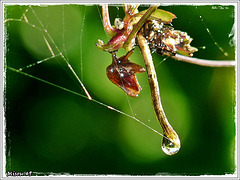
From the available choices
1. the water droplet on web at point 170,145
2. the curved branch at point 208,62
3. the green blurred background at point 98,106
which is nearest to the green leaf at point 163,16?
the curved branch at point 208,62

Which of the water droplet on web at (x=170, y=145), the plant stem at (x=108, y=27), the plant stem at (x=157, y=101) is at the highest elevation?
the plant stem at (x=108, y=27)

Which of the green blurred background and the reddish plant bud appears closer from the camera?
the reddish plant bud

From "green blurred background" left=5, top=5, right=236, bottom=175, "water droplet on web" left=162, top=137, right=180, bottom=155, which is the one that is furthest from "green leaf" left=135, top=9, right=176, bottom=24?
"green blurred background" left=5, top=5, right=236, bottom=175

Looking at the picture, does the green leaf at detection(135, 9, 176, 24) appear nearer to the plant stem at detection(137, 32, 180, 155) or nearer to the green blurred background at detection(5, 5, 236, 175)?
the plant stem at detection(137, 32, 180, 155)

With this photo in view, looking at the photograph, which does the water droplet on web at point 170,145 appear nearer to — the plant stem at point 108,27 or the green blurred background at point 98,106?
the plant stem at point 108,27

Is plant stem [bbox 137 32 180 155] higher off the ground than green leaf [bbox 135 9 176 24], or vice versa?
green leaf [bbox 135 9 176 24]

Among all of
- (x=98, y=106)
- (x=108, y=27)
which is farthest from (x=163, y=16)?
(x=98, y=106)

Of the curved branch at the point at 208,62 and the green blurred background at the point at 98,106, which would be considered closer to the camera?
the curved branch at the point at 208,62

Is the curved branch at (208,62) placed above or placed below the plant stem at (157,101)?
above
